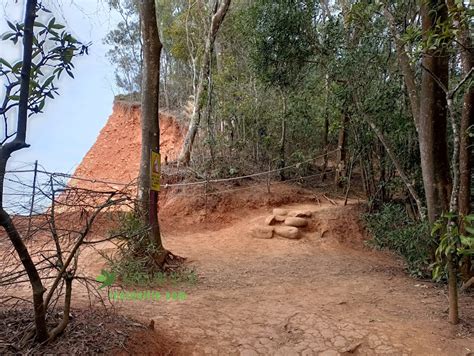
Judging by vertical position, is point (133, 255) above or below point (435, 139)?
below

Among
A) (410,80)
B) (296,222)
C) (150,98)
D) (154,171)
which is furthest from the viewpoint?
(296,222)

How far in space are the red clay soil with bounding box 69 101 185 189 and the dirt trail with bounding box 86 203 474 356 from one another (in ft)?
23.3

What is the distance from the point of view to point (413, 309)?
371 centimetres

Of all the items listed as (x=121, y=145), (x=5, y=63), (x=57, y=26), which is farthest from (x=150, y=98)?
(x=121, y=145)

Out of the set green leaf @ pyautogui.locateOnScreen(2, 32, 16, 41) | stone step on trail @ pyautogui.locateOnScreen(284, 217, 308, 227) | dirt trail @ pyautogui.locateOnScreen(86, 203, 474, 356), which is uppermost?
green leaf @ pyautogui.locateOnScreen(2, 32, 16, 41)

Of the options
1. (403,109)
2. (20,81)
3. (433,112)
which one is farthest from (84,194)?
(403,109)

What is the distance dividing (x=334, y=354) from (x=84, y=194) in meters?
2.13

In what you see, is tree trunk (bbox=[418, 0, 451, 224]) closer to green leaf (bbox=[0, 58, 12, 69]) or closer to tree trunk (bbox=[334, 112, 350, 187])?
tree trunk (bbox=[334, 112, 350, 187])

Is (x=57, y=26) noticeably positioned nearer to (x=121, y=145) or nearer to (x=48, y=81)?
(x=48, y=81)

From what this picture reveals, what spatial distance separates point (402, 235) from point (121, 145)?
11224 millimetres

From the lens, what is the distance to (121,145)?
1405 centimetres

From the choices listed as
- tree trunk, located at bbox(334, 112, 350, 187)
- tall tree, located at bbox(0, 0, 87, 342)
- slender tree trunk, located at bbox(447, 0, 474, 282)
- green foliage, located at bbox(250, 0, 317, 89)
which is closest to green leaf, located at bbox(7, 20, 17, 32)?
tall tree, located at bbox(0, 0, 87, 342)

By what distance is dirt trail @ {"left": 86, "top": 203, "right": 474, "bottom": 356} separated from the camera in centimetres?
291

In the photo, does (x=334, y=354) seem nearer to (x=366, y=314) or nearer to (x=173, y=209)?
(x=366, y=314)
